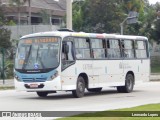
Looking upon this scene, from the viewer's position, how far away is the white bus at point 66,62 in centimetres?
2219

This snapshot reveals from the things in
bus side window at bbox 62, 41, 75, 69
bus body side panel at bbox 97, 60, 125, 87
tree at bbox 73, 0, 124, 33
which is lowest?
bus body side panel at bbox 97, 60, 125, 87

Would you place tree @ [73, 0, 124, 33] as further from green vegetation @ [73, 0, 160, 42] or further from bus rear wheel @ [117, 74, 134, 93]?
bus rear wheel @ [117, 74, 134, 93]

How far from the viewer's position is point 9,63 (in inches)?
1806

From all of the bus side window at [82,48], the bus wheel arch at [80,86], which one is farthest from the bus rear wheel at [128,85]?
the bus wheel arch at [80,86]

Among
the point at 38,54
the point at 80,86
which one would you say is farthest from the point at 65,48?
the point at 80,86

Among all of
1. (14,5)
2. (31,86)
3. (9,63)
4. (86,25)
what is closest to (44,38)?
(31,86)

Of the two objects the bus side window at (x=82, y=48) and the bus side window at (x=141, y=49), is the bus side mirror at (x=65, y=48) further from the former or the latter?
the bus side window at (x=141, y=49)

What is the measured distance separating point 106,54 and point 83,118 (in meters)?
11.6

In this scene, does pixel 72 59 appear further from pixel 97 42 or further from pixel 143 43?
pixel 143 43

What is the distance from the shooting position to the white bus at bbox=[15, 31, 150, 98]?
72.8ft

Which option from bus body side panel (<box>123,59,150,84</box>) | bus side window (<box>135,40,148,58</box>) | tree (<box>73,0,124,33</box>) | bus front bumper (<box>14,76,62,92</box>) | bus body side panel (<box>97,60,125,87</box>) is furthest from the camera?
tree (<box>73,0,124,33</box>)

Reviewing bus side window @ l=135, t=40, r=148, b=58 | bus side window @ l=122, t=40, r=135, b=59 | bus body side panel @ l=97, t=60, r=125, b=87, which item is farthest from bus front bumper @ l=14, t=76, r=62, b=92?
bus side window @ l=135, t=40, r=148, b=58

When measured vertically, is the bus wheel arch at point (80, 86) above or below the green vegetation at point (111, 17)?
below

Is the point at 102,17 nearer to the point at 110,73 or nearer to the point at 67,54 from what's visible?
the point at 110,73
